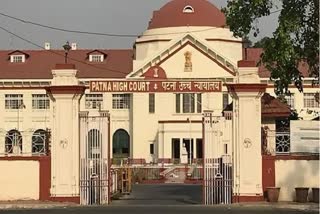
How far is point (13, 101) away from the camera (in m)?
74.8

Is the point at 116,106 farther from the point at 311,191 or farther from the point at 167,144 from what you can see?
the point at 311,191

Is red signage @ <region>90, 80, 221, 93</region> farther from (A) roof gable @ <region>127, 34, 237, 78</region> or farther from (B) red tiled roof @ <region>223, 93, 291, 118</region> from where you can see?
(A) roof gable @ <region>127, 34, 237, 78</region>

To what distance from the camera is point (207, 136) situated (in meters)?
27.2

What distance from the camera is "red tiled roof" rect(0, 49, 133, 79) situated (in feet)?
251

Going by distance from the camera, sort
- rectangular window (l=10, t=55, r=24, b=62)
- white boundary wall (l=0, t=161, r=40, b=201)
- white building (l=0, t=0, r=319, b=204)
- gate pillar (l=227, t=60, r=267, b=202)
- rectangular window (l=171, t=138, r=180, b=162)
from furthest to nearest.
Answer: rectangular window (l=10, t=55, r=24, b=62) → white building (l=0, t=0, r=319, b=204) → rectangular window (l=171, t=138, r=180, b=162) → white boundary wall (l=0, t=161, r=40, b=201) → gate pillar (l=227, t=60, r=267, b=202)

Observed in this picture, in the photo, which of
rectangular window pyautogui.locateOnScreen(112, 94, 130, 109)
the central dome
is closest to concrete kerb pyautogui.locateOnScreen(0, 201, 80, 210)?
rectangular window pyautogui.locateOnScreen(112, 94, 130, 109)

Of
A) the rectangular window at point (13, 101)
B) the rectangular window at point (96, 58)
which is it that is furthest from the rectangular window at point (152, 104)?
the rectangular window at point (13, 101)

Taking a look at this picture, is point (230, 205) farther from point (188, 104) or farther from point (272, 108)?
point (188, 104)

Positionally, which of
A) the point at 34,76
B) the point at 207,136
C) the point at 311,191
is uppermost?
the point at 34,76

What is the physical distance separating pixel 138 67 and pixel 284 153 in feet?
142

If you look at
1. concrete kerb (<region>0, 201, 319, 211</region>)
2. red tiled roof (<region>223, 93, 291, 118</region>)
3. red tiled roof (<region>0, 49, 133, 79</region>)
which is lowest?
concrete kerb (<region>0, 201, 319, 211</region>)

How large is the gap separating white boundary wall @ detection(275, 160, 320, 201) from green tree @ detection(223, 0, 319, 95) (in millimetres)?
2822

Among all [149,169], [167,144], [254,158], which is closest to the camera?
[254,158]

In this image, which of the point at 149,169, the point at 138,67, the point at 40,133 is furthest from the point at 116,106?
the point at 40,133
